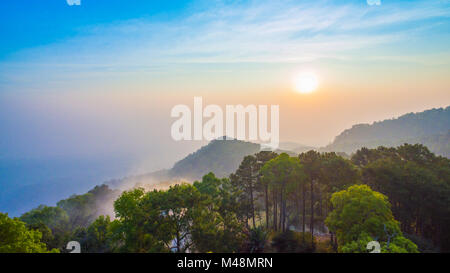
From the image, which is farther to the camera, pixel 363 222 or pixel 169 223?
pixel 169 223

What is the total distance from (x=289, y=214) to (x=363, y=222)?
23496mm

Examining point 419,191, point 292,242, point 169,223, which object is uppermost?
point 419,191

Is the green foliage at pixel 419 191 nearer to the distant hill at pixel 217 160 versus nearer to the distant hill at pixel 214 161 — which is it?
the distant hill at pixel 217 160

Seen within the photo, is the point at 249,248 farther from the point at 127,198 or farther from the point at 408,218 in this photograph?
the point at 408,218

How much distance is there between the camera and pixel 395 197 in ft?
99.2

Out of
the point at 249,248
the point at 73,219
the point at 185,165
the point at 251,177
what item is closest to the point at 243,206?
the point at 251,177

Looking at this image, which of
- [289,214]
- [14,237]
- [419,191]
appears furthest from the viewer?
[289,214]

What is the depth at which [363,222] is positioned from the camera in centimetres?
1855

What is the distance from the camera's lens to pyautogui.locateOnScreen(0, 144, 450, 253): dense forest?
18.5 meters

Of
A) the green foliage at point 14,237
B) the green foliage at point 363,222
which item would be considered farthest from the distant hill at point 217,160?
the green foliage at point 14,237

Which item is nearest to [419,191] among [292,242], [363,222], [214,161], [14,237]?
[363,222]

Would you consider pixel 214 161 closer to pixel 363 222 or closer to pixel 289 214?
pixel 289 214

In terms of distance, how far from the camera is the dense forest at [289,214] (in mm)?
18547

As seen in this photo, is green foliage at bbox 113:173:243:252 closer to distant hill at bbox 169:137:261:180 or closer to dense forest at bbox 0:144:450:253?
dense forest at bbox 0:144:450:253
